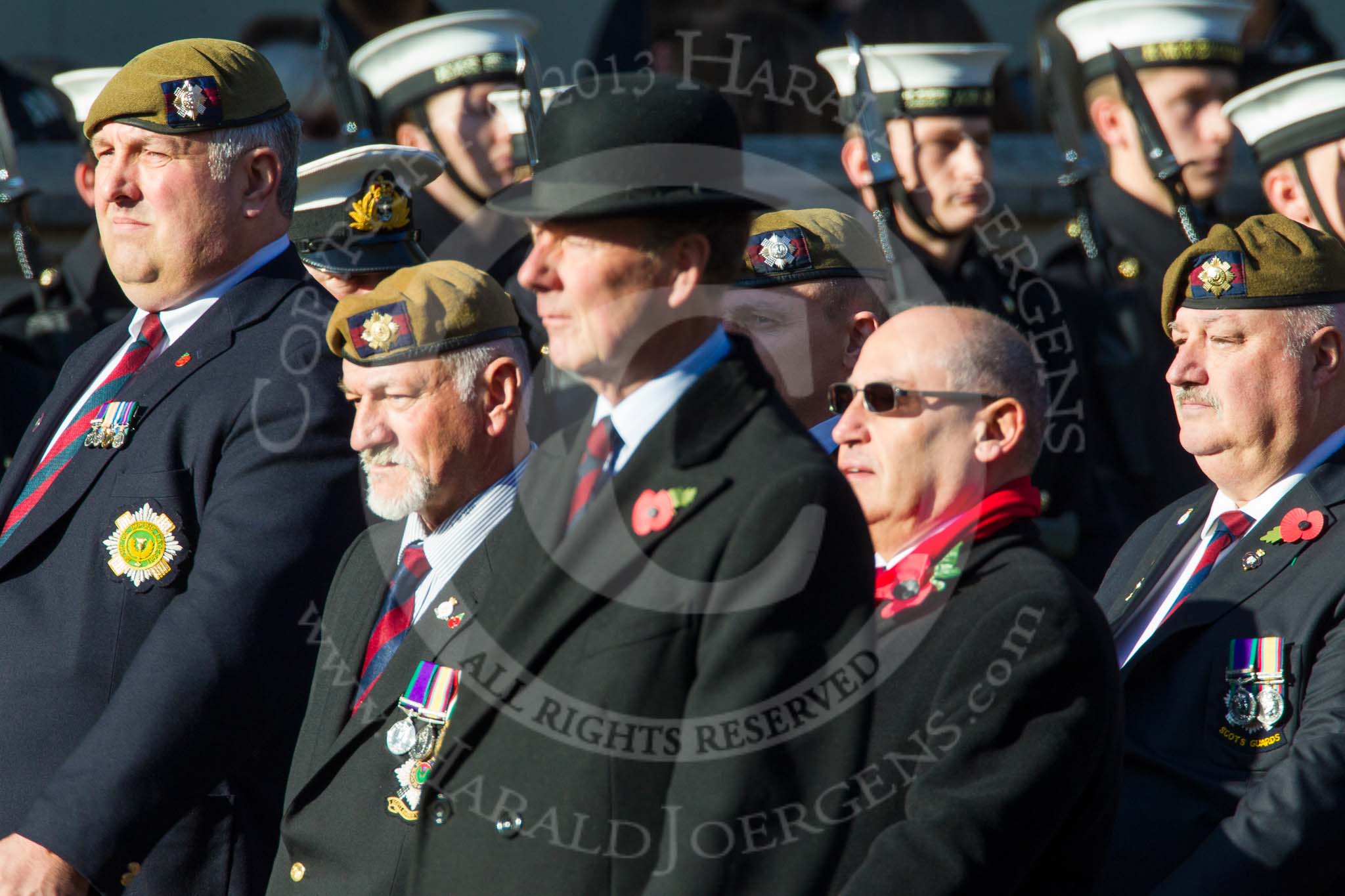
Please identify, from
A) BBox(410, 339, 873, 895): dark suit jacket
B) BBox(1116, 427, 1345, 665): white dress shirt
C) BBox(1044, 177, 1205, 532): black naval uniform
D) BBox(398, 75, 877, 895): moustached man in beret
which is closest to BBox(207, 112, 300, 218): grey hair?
BBox(398, 75, 877, 895): moustached man in beret

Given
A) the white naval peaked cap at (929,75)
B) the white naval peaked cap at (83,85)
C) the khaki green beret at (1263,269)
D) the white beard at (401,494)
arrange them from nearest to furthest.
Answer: the white beard at (401,494)
the khaki green beret at (1263,269)
the white naval peaked cap at (83,85)
the white naval peaked cap at (929,75)

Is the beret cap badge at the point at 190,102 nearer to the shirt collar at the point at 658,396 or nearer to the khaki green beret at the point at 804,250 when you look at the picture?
the khaki green beret at the point at 804,250

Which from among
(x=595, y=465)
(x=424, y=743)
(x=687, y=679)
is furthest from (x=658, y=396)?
(x=424, y=743)

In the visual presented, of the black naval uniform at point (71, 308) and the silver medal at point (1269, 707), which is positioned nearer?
the silver medal at point (1269, 707)

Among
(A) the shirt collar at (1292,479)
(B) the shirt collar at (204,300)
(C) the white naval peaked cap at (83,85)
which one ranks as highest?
(C) the white naval peaked cap at (83,85)

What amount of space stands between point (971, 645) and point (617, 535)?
0.61 m

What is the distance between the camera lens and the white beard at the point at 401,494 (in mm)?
3480

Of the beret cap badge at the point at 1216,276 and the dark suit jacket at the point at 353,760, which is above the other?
the beret cap badge at the point at 1216,276

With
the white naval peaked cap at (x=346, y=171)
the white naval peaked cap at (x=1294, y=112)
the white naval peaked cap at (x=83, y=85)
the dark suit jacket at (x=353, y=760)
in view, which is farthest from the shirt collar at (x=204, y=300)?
the white naval peaked cap at (x=1294, y=112)

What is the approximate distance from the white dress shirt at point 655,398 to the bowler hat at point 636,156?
0.65 ft

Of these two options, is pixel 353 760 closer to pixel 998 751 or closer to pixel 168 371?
pixel 168 371

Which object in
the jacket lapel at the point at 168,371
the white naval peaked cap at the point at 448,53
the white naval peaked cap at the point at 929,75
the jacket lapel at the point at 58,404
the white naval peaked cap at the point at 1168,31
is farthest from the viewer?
the white naval peaked cap at the point at 1168,31

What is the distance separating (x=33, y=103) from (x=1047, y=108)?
352cm

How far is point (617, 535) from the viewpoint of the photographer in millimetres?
2576
